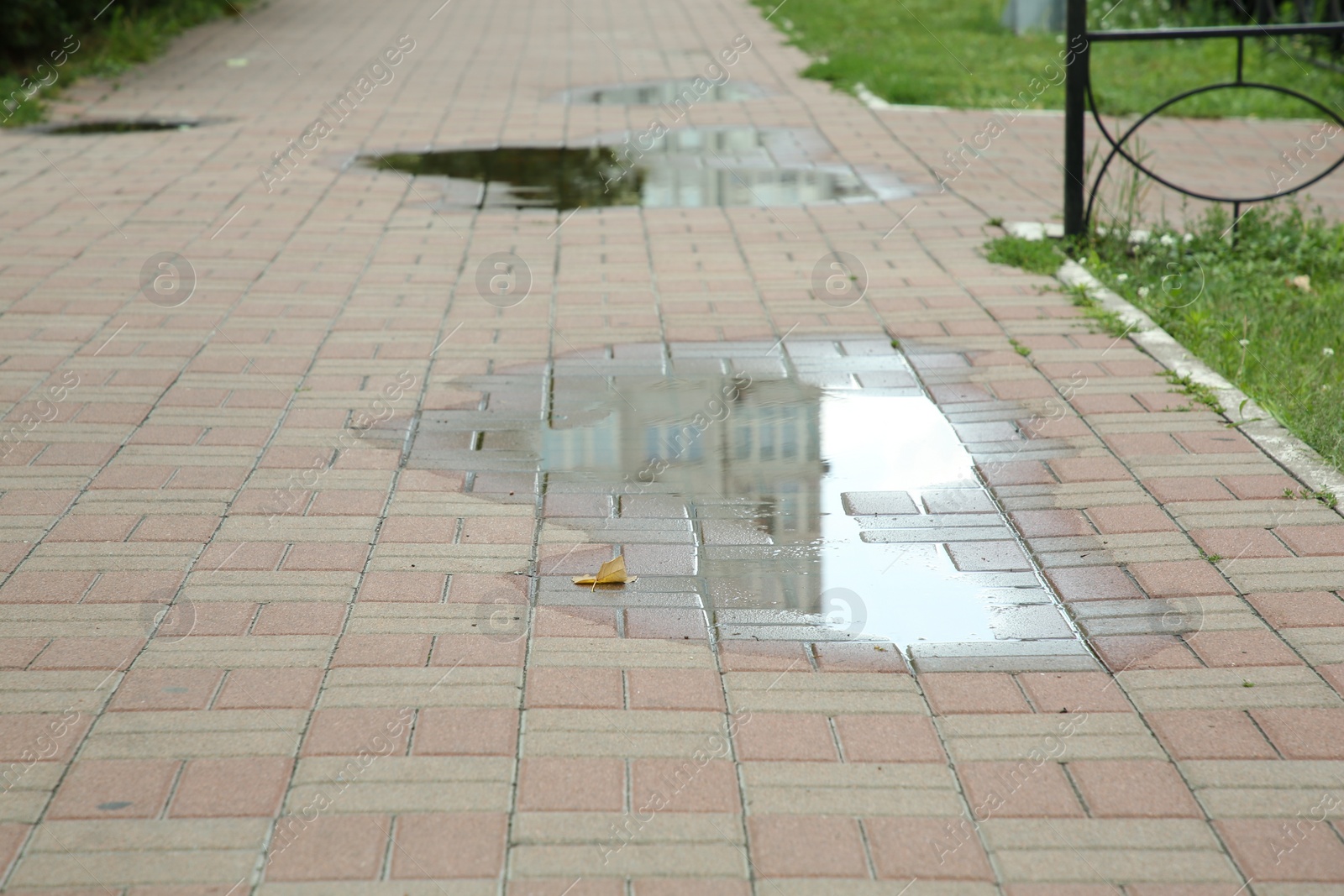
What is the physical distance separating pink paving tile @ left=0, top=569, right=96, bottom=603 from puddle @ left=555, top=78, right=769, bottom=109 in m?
8.29

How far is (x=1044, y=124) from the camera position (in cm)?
1020

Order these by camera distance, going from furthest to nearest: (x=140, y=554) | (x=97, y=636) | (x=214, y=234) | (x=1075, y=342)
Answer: (x=214, y=234), (x=1075, y=342), (x=140, y=554), (x=97, y=636)

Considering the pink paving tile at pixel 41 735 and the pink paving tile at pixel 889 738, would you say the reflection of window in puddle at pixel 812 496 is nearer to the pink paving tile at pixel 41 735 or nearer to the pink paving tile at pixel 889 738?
the pink paving tile at pixel 889 738

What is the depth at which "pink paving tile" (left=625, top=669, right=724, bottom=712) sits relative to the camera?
305cm

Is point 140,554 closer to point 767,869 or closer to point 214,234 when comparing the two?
point 767,869

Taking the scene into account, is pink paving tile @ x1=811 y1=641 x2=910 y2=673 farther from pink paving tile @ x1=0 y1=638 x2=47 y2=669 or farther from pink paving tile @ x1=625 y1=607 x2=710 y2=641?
pink paving tile @ x1=0 y1=638 x2=47 y2=669

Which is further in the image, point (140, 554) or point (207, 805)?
point (140, 554)

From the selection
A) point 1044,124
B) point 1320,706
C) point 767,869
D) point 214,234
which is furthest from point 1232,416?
point 1044,124

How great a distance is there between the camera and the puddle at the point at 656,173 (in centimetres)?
802

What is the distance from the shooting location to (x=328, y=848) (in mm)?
2564

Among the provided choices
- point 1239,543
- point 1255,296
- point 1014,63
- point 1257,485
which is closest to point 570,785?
point 1239,543

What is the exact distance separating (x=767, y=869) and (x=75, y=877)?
1.33 m

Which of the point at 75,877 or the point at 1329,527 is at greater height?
the point at 75,877

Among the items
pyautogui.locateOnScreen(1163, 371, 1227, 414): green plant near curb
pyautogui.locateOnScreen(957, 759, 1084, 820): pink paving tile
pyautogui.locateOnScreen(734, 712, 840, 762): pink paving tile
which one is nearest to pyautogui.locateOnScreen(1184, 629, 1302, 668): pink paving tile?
pyautogui.locateOnScreen(957, 759, 1084, 820): pink paving tile
